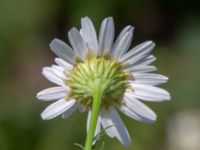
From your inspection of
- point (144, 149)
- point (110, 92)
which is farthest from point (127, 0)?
point (110, 92)

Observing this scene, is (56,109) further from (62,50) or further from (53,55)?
(53,55)

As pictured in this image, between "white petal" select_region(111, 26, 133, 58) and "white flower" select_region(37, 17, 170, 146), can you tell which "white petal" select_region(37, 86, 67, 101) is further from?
"white petal" select_region(111, 26, 133, 58)

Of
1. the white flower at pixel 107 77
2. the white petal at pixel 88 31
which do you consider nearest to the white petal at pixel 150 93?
the white flower at pixel 107 77

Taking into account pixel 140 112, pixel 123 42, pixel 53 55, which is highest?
pixel 53 55

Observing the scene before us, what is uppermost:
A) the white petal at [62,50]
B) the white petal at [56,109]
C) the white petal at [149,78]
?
the white petal at [62,50]

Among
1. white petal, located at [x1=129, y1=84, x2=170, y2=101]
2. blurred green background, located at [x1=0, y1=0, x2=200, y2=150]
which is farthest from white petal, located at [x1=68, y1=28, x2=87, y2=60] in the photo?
blurred green background, located at [x1=0, y1=0, x2=200, y2=150]

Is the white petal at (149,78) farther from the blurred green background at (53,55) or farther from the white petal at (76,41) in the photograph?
the blurred green background at (53,55)

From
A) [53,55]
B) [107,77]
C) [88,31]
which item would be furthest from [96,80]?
[53,55]
